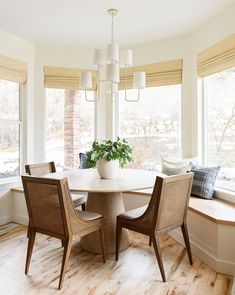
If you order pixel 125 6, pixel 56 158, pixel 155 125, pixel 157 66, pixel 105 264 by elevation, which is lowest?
pixel 105 264

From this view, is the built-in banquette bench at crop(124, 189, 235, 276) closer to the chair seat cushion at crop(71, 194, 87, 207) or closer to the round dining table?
the round dining table

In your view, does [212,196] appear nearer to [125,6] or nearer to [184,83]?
[184,83]

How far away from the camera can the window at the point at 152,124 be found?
3.86 m

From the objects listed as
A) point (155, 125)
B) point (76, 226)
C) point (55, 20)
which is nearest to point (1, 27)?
point (55, 20)

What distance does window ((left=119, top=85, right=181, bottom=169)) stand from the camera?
12.7 feet

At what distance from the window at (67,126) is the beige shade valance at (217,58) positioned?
178cm

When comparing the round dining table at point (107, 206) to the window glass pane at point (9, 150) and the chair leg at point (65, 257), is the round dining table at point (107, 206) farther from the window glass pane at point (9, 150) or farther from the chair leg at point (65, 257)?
the window glass pane at point (9, 150)

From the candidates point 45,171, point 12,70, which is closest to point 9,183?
point 45,171

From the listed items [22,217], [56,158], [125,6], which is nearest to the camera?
[125,6]

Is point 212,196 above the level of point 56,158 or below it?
below

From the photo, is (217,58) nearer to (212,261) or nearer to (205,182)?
(205,182)

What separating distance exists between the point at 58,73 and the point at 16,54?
2.11 ft

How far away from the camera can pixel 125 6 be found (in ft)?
9.31

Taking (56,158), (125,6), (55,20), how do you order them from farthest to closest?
(56,158), (55,20), (125,6)
